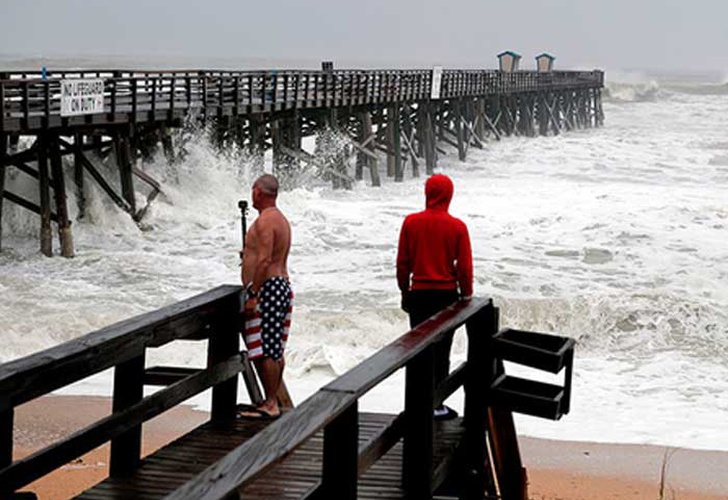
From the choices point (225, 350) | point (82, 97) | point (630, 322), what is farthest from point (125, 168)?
point (225, 350)

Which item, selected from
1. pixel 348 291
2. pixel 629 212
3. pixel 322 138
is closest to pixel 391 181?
pixel 322 138

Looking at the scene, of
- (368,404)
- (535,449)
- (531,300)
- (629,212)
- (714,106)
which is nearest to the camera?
(535,449)

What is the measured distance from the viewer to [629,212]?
25.0m

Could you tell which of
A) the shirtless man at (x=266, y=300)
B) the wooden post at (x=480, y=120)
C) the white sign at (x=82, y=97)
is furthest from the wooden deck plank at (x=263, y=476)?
the wooden post at (x=480, y=120)

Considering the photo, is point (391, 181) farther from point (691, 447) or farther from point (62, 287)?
point (691, 447)

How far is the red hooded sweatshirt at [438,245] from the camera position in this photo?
6.32m

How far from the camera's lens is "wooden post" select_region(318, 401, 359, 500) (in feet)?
13.6

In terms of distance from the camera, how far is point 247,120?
27719mm

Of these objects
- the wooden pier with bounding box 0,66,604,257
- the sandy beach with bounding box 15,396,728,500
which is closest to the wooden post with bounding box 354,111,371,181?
the wooden pier with bounding box 0,66,604,257

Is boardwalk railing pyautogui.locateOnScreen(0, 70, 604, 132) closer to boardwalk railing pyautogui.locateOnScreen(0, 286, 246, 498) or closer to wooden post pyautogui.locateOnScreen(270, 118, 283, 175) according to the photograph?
wooden post pyautogui.locateOnScreen(270, 118, 283, 175)

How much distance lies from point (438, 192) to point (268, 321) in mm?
1023

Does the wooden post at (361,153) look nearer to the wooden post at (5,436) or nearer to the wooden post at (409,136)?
the wooden post at (409,136)

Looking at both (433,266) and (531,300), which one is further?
(531,300)

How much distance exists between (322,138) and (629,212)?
980cm
